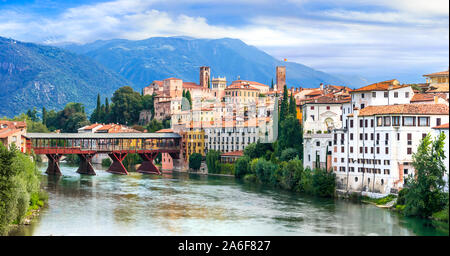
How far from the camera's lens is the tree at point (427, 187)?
111 feet

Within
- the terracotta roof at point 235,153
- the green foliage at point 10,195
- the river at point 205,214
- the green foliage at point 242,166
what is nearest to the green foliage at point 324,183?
the river at point 205,214

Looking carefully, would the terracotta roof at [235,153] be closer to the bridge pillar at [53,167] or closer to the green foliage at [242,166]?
the green foliage at [242,166]

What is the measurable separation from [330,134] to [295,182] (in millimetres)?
4166

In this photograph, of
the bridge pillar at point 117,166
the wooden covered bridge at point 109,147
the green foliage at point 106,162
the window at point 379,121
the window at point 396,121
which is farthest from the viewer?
the green foliage at point 106,162

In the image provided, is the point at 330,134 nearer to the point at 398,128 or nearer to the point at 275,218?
the point at 398,128

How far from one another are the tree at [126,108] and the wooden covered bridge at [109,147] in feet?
83.8

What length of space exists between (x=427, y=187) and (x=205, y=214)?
38.3 ft

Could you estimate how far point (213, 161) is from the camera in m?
70.5

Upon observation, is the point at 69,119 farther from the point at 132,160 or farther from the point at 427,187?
the point at 427,187

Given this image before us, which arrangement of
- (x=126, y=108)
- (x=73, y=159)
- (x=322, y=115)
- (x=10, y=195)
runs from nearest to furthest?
(x=10, y=195) < (x=322, y=115) < (x=73, y=159) < (x=126, y=108)

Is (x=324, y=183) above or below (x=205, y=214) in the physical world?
above

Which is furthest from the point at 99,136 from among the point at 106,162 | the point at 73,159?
the point at 73,159

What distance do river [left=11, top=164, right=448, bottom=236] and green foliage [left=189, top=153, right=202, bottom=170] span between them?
2044cm
